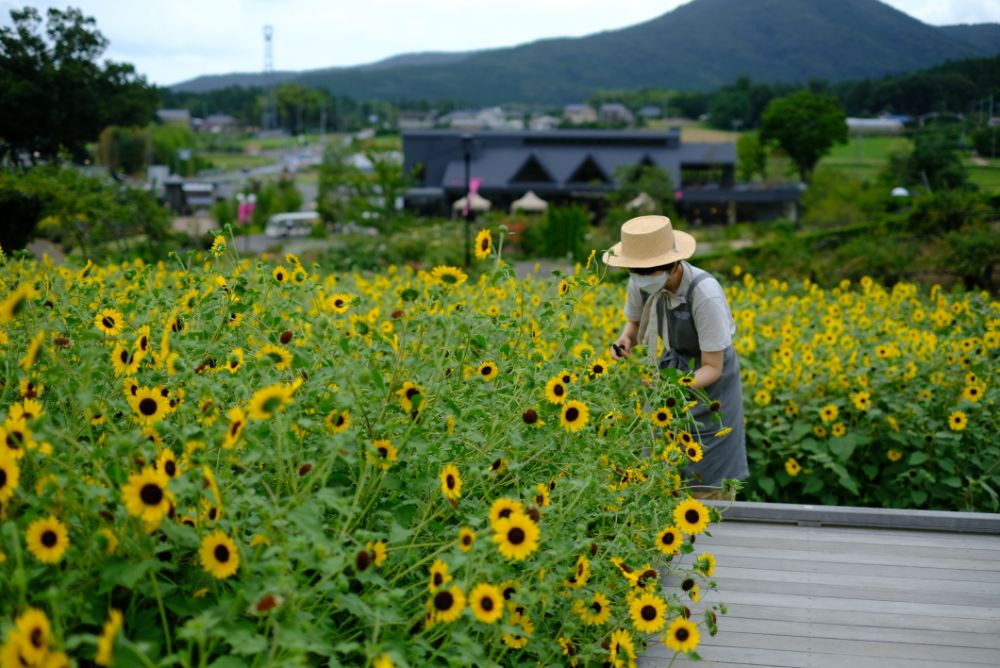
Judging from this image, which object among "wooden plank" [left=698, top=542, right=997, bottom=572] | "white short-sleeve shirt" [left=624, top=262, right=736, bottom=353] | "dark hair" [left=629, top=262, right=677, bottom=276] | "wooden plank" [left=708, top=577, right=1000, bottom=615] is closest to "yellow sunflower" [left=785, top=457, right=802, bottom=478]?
"wooden plank" [left=698, top=542, right=997, bottom=572]

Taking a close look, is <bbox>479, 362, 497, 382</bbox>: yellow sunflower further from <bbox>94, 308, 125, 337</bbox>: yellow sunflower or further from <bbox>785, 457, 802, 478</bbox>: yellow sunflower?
<bbox>785, 457, 802, 478</bbox>: yellow sunflower

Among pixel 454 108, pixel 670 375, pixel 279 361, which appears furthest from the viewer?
pixel 454 108

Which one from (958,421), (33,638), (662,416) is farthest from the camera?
(958,421)

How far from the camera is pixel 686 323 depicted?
136 inches

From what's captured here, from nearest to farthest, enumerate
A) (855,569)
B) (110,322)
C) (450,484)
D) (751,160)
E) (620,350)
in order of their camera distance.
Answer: (450,484) < (110,322) < (855,569) < (620,350) < (751,160)

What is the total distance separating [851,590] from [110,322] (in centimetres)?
239

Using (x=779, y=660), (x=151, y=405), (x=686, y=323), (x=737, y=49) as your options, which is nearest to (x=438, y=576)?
(x=151, y=405)

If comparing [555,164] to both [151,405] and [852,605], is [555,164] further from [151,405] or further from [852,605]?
[151,405]

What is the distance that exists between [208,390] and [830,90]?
66927 mm

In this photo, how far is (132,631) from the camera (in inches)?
67.6

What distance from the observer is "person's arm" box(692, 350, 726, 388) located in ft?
10.6

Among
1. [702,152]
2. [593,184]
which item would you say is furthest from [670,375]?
[702,152]

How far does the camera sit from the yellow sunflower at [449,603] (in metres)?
1.56

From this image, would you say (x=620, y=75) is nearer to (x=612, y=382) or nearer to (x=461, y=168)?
Answer: (x=461, y=168)
